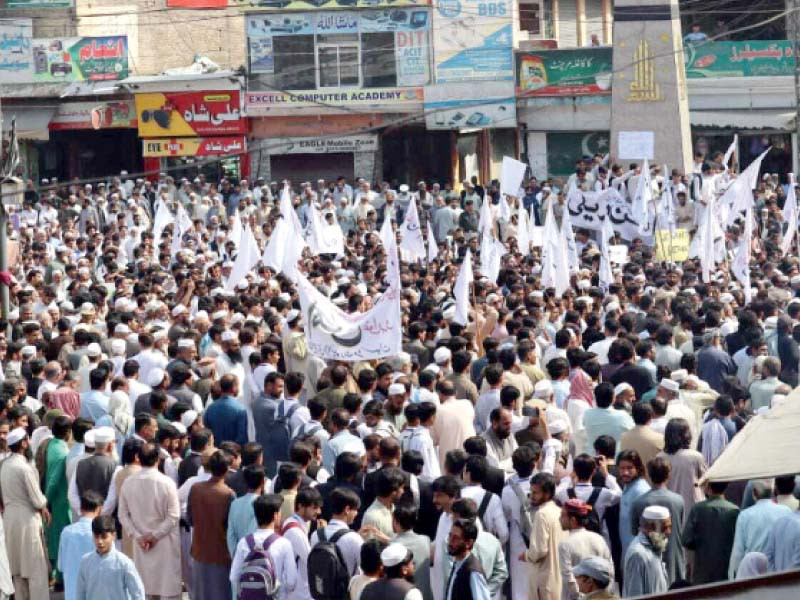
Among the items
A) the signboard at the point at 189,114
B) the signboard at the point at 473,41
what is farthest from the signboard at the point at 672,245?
the signboard at the point at 189,114

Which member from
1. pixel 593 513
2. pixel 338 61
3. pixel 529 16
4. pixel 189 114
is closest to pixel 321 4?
pixel 338 61

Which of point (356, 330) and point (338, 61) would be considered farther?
point (338, 61)

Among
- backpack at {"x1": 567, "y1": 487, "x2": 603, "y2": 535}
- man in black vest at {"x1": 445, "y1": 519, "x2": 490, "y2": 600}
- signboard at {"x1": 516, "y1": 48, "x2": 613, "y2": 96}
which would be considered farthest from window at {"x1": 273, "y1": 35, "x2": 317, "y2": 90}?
man in black vest at {"x1": 445, "y1": 519, "x2": 490, "y2": 600}

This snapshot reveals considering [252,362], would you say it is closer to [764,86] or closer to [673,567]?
[673,567]

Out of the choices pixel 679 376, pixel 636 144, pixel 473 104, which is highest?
pixel 473 104

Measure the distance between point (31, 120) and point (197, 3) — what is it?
4.70 meters

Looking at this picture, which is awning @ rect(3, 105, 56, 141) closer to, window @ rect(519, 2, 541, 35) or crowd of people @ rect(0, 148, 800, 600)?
window @ rect(519, 2, 541, 35)

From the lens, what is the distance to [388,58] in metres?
35.4

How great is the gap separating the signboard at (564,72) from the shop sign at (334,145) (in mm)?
3288

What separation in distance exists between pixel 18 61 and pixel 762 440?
32990mm

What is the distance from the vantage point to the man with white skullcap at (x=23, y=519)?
10.8m

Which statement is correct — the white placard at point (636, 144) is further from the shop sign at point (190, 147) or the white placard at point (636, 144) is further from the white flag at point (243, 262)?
the white flag at point (243, 262)

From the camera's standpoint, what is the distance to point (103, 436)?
35.2ft

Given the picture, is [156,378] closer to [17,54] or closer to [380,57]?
[380,57]
